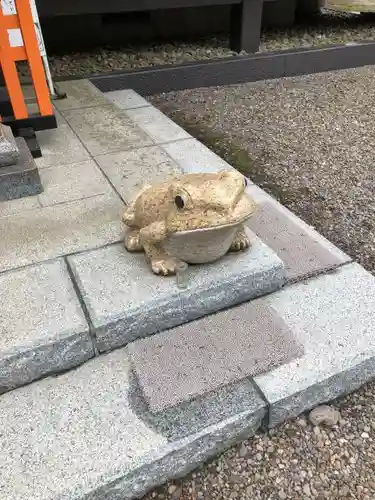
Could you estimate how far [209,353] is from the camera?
187 centimetres

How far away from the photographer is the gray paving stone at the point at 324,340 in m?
1.80

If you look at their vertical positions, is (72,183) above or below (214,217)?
below

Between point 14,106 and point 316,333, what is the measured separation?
2807mm

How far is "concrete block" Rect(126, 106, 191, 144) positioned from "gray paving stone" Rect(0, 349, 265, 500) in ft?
8.11

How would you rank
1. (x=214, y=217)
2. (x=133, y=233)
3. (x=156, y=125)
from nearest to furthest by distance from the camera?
(x=214, y=217), (x=133, y=233), (x=156, y=125)

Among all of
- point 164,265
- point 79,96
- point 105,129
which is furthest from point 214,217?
point 79,96

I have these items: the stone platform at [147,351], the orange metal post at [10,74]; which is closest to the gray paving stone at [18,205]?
the stone platform at [147,351]

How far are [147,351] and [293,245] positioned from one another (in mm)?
1068

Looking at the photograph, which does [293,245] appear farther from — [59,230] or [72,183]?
[72,183]

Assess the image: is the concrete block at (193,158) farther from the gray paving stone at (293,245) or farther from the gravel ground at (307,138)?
the gray paving stone at (293,245)

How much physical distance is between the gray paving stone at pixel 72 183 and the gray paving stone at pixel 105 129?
31 centimetres

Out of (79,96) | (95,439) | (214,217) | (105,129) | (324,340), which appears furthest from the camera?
(79,96)

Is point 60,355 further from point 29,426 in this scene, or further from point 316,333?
point 316,333

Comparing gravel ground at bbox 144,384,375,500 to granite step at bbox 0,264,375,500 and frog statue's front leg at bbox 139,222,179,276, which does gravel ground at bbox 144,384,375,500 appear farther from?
frog statue's front leg at bbox 139,222,179,276
